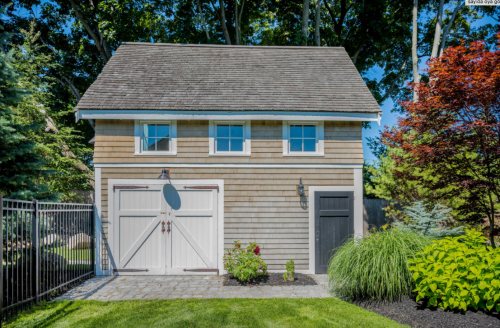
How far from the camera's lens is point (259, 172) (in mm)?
7219

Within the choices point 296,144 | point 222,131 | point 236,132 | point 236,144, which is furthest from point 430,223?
point 222,131

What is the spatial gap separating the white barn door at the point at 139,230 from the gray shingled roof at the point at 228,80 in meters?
2.00

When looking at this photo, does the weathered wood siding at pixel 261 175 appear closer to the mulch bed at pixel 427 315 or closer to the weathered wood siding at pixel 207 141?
the weathered wood siding at pixel 207 141

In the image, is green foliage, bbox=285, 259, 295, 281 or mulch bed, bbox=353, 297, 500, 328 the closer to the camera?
mulch bed, bbox=353, 297, 500, 328

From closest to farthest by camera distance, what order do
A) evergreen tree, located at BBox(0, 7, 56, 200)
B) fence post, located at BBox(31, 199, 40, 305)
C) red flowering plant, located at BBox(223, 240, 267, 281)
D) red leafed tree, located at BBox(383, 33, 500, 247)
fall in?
fence post, located at BBox(31, 199, 40, 305)
evergreen tree, located at BBox(0, 7, 56, 200)
red leafed tree, located at BBox(383, 33, 500, 247)
red flowering plant, located at BBox(223, 240, 267, 281)

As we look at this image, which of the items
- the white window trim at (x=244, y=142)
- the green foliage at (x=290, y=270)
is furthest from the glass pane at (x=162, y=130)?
the green foliage at (x=290, y=270)

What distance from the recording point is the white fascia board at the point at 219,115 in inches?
274

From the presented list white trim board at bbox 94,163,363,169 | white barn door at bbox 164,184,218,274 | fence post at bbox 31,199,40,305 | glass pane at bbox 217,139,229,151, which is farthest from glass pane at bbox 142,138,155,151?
fence post at bbox 31,199,40,305

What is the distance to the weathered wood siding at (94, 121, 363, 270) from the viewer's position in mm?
7082

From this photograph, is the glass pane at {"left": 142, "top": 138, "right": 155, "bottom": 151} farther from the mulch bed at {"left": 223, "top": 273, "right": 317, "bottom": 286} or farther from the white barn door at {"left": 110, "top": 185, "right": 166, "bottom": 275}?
the mulch bed at {"left": 223, "top": 273, "right": 317, "bottom": 286}

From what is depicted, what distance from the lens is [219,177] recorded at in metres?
7.16

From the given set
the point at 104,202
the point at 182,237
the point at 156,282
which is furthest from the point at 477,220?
the point at 104,202

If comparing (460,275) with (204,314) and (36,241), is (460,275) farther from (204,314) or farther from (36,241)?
(36,241)

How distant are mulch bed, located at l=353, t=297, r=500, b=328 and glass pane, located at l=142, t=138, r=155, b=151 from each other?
17.9ft
